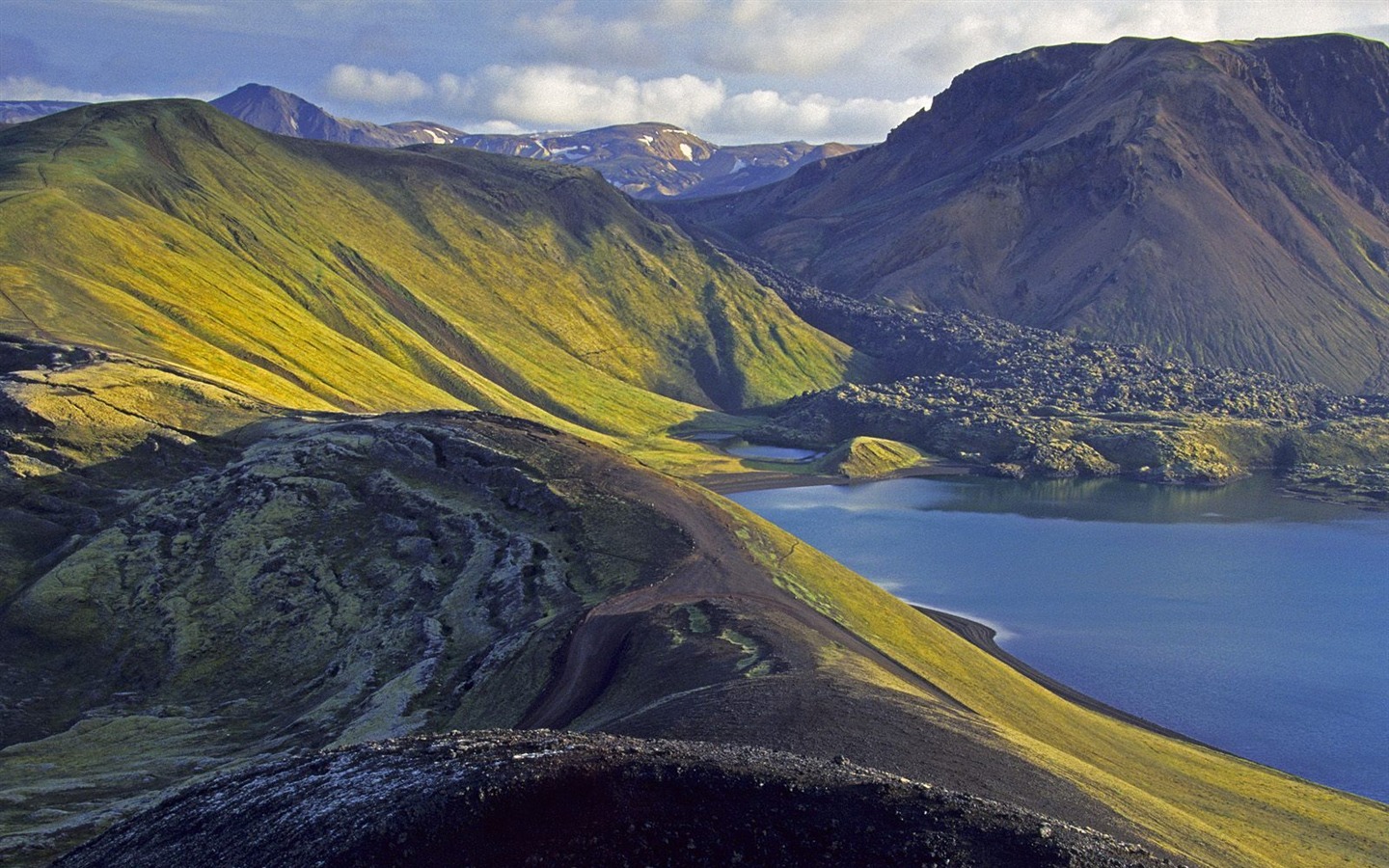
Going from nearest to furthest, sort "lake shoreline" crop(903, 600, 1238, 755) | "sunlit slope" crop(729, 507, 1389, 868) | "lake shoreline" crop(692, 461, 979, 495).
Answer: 1. "sunlit slope" crop(729, 507, 1389, 868)
2. "lake shoreline" crop(903, 600, 1238, 755)
3. "lake shoreline" crop(692, 461, 979, 495)

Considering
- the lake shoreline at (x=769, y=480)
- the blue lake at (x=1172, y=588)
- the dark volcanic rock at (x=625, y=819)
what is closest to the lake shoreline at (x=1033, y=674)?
the blue lake at (x=1172, y=588)

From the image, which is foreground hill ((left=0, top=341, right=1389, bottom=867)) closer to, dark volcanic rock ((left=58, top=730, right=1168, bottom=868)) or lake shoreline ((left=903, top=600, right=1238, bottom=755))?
dark volcanic rock ((left=58, top=730, right=1168, bottom=868))

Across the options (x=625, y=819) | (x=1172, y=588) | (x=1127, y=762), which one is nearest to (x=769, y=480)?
(x=1172, y=588)

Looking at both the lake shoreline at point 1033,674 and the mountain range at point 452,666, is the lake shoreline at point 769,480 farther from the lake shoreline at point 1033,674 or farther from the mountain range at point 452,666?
the mountain range at point 452,666

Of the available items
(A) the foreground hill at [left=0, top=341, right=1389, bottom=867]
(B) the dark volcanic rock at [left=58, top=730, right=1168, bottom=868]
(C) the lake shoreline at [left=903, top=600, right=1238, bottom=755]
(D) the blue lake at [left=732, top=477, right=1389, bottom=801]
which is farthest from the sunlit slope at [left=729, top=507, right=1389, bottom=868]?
(B) the dark volcanic rock at [left=58, top=730, right=1168, bottom=868]

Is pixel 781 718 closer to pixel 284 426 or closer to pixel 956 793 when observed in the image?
pixel 956 793
